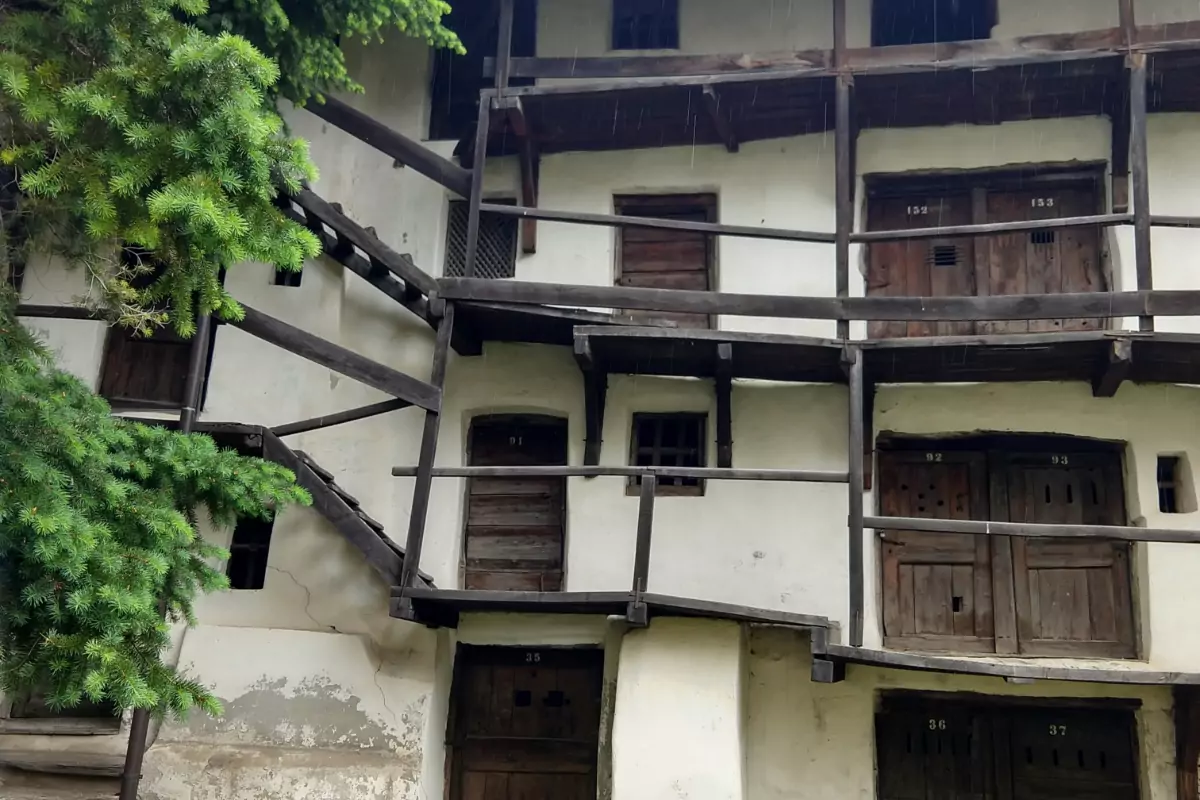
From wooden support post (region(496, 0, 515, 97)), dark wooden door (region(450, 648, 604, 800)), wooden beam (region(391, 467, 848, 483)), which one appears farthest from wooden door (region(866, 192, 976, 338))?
dark wooden door (region(450, 648, 604, 800))

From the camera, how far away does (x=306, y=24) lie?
724cm

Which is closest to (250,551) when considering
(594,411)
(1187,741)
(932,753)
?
(594,411)

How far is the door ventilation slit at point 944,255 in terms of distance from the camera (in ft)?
28.7

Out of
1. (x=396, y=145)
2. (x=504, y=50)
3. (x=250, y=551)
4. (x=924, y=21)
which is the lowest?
(x=250, y=551)

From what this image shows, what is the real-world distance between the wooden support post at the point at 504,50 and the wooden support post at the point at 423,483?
79.9 inches

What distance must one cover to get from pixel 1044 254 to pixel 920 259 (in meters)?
1.00

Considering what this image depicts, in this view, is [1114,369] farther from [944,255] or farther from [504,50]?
[504,50]

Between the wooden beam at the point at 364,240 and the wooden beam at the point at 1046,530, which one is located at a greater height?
the wooden beam at the point at 364,240

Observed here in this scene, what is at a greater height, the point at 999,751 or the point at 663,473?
the point at 663,473

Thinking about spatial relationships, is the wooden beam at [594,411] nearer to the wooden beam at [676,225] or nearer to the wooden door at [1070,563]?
the wooden beam at [676,225]

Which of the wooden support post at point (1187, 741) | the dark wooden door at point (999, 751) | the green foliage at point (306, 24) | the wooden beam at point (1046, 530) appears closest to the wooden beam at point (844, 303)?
the wooden beam at point (1046, 530)

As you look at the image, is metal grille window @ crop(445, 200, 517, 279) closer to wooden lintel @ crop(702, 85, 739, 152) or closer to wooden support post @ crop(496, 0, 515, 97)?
wooden support post @ crop(496, 0, 515, 97)

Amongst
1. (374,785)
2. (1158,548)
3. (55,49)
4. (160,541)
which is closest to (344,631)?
(374,785)

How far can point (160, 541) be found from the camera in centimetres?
538
